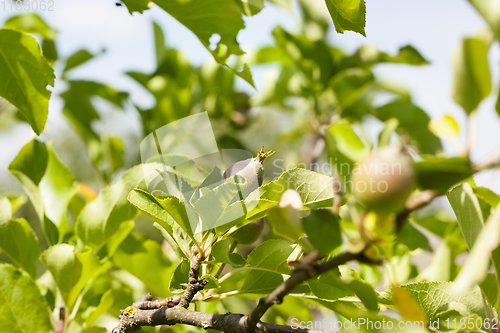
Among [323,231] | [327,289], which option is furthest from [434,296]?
[323,231]

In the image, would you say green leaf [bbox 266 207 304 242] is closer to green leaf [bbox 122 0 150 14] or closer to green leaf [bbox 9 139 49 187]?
green leaf [bbox 122 0 150 14]

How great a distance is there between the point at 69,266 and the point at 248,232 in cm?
48

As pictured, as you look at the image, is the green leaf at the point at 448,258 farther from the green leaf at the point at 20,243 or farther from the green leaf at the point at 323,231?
the green leaf at the point at 20,243

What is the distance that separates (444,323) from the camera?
2.37ft

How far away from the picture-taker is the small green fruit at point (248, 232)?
713 millimetres

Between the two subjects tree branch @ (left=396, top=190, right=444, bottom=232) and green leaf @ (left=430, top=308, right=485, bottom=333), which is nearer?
tree branch @ (left=396, top=190, right=444, bottom=232)

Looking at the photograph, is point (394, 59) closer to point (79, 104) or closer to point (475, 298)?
point (475, 298)

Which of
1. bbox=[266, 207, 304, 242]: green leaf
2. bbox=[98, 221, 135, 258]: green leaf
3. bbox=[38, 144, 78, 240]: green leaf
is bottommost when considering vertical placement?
bbox=[98, 221, 135, 258]: green leaf

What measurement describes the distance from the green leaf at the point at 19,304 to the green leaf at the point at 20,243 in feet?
0.43

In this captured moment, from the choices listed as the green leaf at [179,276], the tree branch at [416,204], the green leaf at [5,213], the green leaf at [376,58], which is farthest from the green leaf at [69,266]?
the green leaf at [376,58]

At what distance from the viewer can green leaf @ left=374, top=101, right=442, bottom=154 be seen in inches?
56.4

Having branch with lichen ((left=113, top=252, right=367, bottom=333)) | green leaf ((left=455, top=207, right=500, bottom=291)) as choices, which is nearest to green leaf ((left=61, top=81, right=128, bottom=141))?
branch with lichen ((left=113, top=252, right=367, bottom=333))

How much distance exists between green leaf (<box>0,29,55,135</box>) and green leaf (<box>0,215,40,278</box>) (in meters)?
0.28

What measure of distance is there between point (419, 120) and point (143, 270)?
1.18 m
